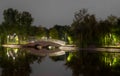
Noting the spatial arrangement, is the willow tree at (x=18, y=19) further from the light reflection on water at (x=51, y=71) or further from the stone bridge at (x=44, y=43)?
the light reflection on water at (x=51, y=71)

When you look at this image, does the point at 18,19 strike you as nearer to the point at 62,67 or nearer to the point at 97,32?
the point at 97,32

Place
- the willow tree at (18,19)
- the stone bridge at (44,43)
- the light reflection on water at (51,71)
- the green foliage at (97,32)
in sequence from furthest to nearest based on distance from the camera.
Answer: the willow tree at (18,19), the stone bridge at (44,43), the green foliage at (97,32), the light reflection on water at (51,71)

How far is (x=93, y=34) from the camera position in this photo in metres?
44.7

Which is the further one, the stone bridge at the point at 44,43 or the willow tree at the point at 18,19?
the willow tree at the point at 18,19

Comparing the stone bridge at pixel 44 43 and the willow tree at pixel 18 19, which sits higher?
the willow tree at pixel 18 19

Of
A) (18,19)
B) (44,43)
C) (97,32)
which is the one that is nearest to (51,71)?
(97,32)

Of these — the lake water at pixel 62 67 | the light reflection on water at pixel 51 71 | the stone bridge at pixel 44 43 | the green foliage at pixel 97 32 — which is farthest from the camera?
the stone bridge at pixel 44 43

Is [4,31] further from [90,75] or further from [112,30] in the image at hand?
[90,75]

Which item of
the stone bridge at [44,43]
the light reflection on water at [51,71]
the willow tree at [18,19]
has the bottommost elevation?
the light reflection on water at [51,71]

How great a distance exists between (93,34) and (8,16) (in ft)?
100

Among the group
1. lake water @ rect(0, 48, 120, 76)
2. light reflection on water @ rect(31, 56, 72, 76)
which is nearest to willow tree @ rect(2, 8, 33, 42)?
lake water @ rect(0, 48, 120, 76)

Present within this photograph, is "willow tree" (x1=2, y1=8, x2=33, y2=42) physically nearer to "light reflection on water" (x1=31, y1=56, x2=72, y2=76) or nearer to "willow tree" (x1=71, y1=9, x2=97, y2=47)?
"willow tree" (x1=71, y1=9, x2=97, y2=47)

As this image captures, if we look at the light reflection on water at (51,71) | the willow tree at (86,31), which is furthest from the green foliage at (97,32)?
the light reflection on water at (51,71)

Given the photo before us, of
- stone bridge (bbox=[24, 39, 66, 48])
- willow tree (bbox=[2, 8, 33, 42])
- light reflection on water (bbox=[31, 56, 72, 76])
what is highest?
willow tree (bbox=[2, 8, 33, 42])
